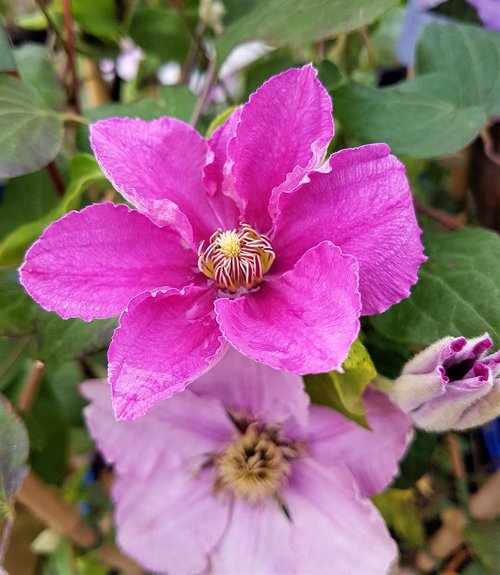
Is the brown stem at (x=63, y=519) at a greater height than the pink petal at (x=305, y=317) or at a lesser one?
lesser

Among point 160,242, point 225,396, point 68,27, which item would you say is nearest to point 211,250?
point 160,242

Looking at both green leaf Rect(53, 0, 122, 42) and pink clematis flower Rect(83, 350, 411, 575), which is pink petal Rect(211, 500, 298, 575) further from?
green leaf Rect(53, 0, 122, 42)

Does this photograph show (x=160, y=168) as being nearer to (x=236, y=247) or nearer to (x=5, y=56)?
(x=236, y=247)

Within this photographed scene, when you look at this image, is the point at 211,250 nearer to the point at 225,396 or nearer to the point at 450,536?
the point at 225,396

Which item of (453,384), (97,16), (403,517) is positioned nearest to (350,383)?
(453,384)

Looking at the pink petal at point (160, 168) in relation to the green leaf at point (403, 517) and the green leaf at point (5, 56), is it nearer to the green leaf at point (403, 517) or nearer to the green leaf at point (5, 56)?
the green leaf at point (5, 56)

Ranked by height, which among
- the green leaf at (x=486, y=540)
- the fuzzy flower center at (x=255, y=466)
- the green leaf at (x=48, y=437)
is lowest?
the green leaf at (x=486, y=540)

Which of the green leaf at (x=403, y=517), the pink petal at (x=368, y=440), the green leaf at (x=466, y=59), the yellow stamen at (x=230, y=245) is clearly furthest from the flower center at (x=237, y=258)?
the green leaf at (x=403, y=517)
